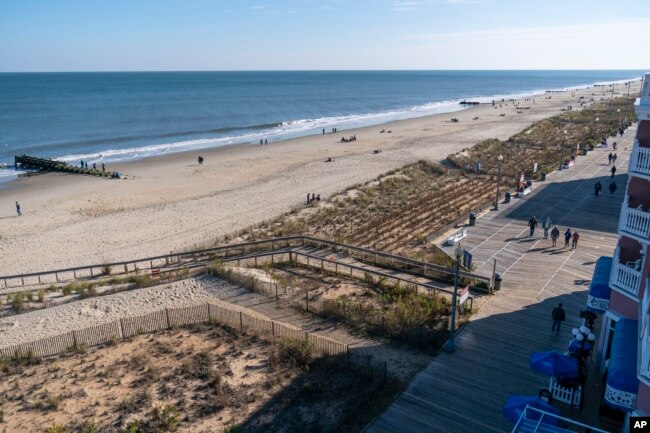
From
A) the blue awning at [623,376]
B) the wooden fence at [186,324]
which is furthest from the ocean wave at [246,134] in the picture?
the blue awning at [623,376]

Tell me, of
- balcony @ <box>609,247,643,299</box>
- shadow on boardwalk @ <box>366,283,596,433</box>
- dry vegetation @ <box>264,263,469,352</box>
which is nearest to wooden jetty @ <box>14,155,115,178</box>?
dry vegetation @ <box>264,263,469,352</box>

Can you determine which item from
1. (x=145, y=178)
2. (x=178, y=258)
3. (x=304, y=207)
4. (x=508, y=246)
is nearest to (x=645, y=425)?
(x=508, y=246)

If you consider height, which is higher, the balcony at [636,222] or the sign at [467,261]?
the balcony at [636,222]

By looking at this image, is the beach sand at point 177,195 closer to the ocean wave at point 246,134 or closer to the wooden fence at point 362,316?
the ocean wave at point 246,134

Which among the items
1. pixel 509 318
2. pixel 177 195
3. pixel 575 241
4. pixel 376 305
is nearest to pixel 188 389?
pixel 376 305

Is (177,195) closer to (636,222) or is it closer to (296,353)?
(296,353)

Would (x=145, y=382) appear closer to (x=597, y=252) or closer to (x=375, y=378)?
(x=375, y=378)
